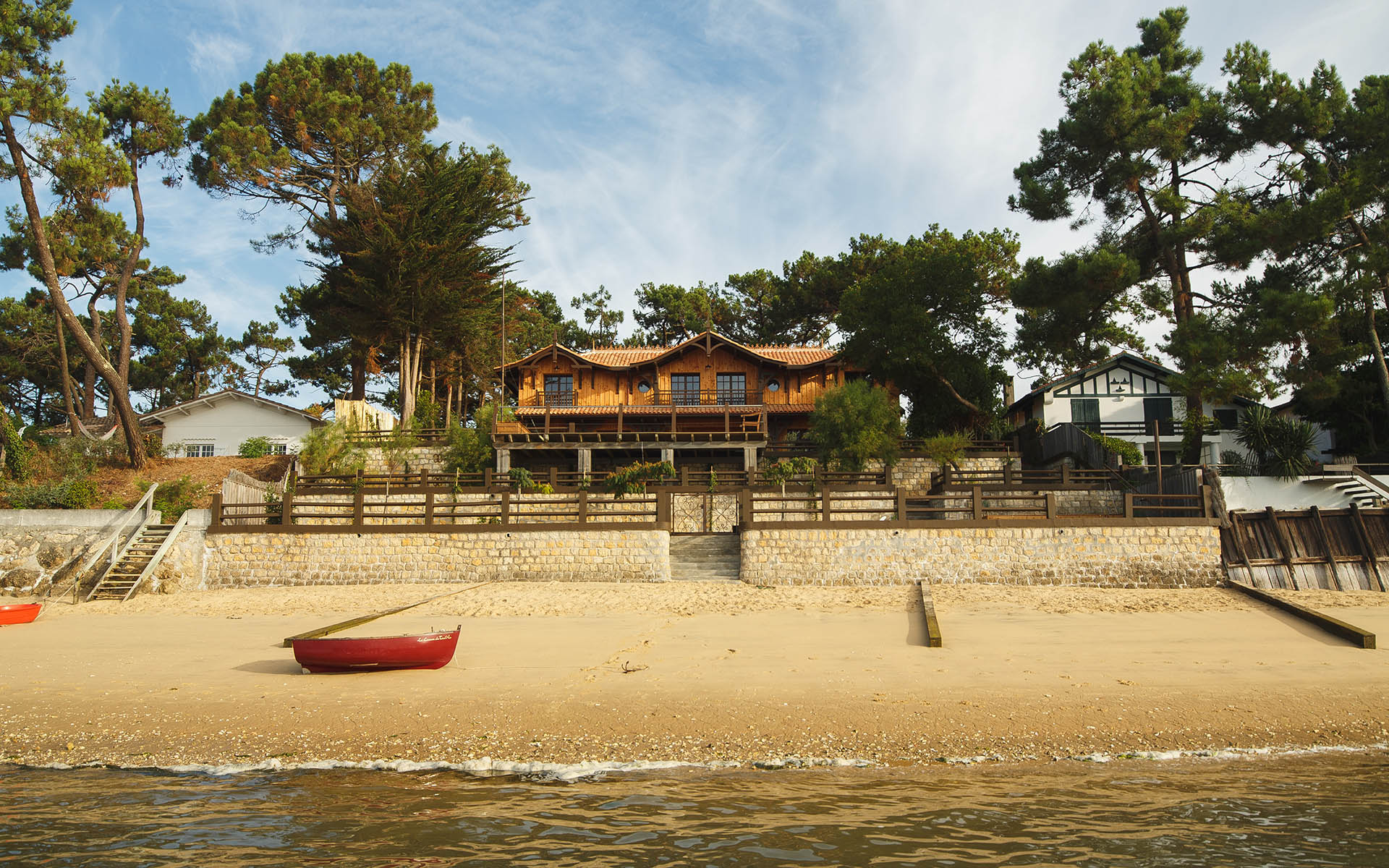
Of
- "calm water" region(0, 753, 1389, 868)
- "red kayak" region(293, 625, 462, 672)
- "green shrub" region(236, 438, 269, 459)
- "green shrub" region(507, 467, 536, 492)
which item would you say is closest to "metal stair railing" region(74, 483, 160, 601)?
"green shrub" region(507, 467, 536, 492)

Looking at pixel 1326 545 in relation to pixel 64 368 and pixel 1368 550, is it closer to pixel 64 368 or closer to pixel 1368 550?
pixel 1368 550

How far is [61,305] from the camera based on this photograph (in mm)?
27312

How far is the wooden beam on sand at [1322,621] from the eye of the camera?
12086 millimetres

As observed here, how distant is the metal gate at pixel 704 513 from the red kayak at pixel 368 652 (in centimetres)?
1467

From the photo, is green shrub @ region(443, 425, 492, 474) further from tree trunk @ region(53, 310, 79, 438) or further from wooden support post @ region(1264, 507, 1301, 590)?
wooden support post @ region(1264, 507, 1301, 590)

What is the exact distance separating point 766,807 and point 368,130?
36539 mm

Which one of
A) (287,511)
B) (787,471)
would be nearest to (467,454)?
(287,511)

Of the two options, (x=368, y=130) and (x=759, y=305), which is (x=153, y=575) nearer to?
(x=368, y=130)

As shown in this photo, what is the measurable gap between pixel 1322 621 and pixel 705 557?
12.5 metres

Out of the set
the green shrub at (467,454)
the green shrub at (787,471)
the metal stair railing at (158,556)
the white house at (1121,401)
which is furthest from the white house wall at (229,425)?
the white house at (1121,401)

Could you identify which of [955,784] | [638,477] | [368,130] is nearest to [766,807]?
[955,784]

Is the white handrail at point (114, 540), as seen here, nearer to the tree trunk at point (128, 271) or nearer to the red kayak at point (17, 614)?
the red kayak at point (17, 614)

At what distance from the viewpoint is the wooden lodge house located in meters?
33.1

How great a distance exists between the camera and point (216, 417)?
3691 centimetres
